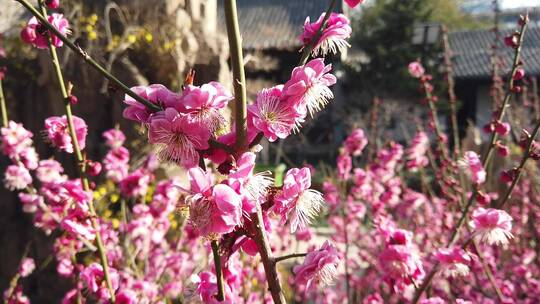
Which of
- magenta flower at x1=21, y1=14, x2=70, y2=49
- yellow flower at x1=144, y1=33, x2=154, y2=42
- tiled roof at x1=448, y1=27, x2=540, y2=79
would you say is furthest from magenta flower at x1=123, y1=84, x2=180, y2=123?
tiled roof at x1=448, y1=27, x2=540, y2=79

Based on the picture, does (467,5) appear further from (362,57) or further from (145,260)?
(145,260)

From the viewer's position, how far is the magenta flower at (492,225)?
1.38 metres

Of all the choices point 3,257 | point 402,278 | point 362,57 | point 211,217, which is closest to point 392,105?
point 362,57

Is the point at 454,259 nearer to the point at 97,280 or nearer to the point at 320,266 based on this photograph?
the point at 320,266

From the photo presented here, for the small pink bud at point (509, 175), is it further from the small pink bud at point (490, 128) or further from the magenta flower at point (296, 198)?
the magenta flower at point (296, 198)

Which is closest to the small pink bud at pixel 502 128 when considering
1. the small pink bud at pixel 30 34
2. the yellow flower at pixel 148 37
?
the small pink bud at pixel 30 34

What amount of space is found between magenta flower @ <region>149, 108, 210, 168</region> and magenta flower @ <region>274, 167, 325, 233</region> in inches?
6.6

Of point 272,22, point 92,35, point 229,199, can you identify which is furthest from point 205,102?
point 92,35

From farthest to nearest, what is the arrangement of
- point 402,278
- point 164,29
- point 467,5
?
point 467,5 < point 164,29 < point 402,278

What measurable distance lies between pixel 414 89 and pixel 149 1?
10.3 m

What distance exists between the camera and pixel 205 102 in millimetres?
784

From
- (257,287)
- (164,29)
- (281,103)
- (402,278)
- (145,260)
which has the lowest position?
(257,287)

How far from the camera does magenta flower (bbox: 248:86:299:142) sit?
830 mm

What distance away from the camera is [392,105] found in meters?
12.7
